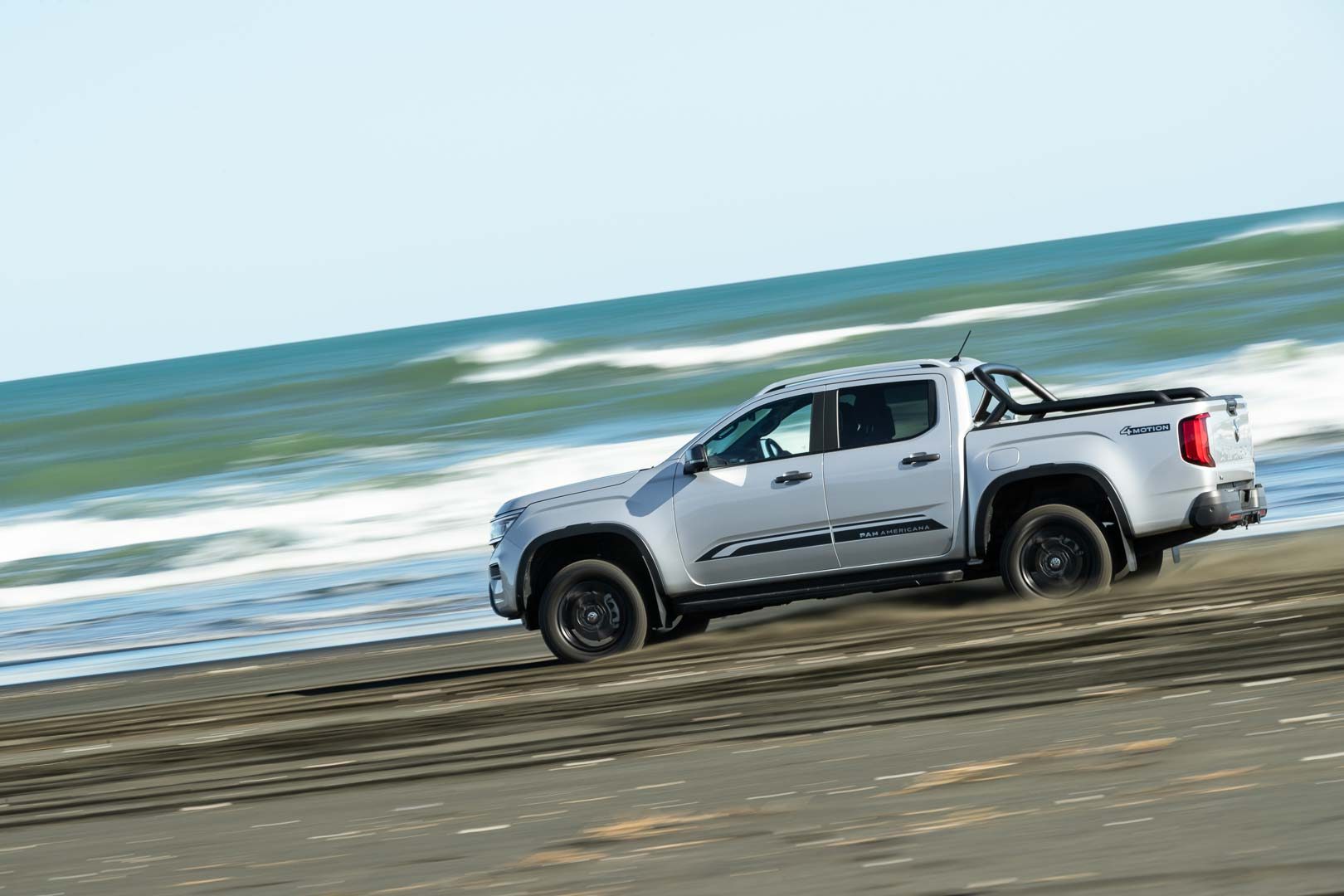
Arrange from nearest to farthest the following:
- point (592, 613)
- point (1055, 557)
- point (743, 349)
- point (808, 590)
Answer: point (1055, 557) → point (808, 590) → point (592, 613) → point (743, 349)

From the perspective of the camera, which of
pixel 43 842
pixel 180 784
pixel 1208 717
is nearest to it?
pixel 1208 717

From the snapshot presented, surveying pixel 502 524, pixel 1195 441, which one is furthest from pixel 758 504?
pixel 1195 441

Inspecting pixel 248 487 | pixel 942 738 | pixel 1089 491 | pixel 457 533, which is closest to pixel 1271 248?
pixel 248 487

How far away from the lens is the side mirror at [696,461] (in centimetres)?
1023

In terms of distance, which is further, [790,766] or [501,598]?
[501,598]

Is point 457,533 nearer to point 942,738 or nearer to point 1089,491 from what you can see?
point 1089,491

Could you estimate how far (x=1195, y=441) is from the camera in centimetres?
948

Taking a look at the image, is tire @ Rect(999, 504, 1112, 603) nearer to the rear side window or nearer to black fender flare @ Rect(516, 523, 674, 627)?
the rear side window

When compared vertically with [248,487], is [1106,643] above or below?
below

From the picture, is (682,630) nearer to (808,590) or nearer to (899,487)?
(808,590)

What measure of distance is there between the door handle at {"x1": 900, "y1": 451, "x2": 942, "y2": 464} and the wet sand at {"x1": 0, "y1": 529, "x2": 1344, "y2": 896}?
103 centimetres

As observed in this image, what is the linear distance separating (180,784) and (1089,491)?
5596mm

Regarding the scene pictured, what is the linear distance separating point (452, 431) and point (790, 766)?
106 feet

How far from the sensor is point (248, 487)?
3206cm
